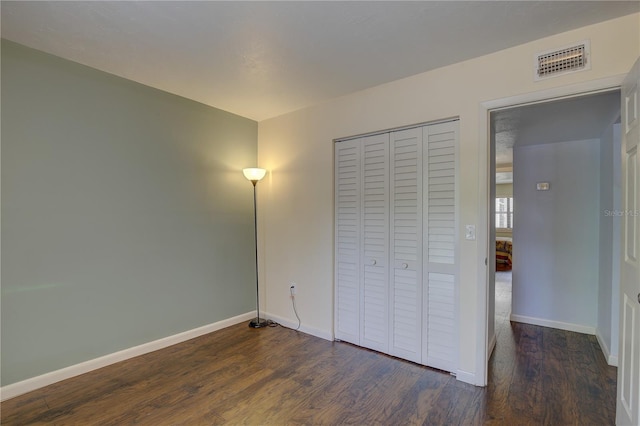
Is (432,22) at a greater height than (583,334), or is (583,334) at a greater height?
(432,22)

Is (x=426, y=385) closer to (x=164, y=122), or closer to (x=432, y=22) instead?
(x=432, y=22)

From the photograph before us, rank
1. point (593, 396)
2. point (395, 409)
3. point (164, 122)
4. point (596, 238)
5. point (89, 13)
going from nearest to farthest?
point (89, 13), point (395, 409), point (593, 396), point (164, 122), point (596, 238)

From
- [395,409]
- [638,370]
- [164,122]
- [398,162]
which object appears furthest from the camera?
[164,122]

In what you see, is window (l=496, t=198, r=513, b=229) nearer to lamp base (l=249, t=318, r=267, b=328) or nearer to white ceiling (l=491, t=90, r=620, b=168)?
white ceiling (l=491, t=90, r=620, b=168)

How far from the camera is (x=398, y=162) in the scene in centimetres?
281

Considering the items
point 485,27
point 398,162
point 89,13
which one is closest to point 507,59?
point 485,27

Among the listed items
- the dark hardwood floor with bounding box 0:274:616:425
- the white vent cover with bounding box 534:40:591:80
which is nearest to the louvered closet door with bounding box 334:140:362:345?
the dark hardwood floor with bounding box 0:274:616:425

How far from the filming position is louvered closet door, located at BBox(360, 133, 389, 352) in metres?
2.91

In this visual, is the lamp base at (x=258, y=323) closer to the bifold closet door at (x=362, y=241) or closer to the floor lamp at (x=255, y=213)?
the floor lamp at (x=255, y=213)

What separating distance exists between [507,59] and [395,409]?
8.60 ft

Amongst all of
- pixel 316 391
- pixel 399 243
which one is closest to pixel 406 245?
pixel 399 243

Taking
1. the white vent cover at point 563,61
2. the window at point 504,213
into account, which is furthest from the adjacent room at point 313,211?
the window at point 504,213

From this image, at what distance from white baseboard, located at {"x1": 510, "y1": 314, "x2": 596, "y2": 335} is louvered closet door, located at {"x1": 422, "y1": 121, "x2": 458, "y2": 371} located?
6.65ft

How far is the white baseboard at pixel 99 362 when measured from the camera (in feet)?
7.23
